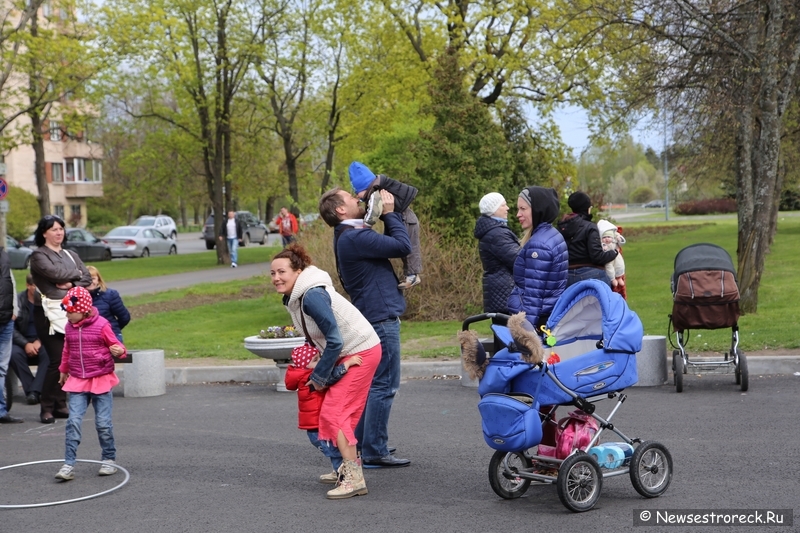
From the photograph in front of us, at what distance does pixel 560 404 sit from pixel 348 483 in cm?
152

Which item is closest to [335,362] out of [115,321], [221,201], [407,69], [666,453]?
[666,453]

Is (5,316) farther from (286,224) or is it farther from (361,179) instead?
(286,224)

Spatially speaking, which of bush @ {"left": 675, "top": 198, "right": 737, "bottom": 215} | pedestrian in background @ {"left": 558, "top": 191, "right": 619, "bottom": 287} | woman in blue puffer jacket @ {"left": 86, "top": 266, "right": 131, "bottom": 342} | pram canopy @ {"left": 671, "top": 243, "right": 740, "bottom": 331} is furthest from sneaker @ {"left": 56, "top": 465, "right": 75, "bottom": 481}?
bush @ {"left": 675, "top": 198, "right": 737, "bottom": 215}

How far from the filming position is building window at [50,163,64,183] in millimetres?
80375

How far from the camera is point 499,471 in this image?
6.27 meters

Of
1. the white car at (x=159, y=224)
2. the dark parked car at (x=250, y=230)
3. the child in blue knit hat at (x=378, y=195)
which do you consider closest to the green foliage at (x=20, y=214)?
Answer: the white car at (x=159, y=224)

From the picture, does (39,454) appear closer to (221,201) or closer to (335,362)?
(335,362)

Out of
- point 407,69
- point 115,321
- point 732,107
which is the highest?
point 407,69

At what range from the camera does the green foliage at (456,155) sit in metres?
17.3

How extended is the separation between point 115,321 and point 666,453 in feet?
20.0

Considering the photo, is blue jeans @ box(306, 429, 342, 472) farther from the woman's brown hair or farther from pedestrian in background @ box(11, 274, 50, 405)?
pedestrian in background @ box(11, 274, 50, 405)

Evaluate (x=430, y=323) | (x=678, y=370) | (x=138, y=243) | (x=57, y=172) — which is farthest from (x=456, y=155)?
(x=57, y=172)

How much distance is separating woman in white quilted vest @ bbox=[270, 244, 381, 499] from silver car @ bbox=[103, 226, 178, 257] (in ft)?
138

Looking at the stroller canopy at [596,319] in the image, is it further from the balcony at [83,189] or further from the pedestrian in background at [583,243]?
the balcony at [83,189]
